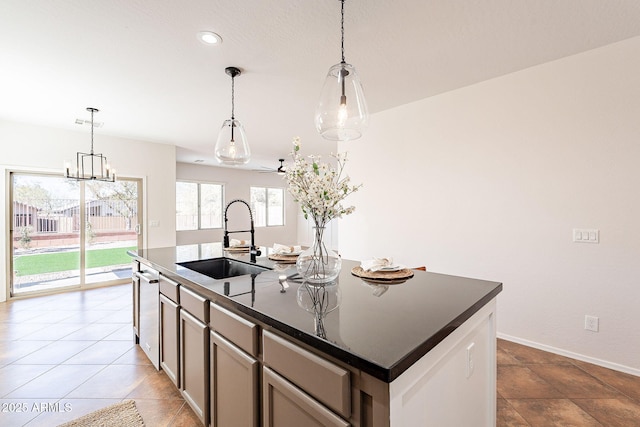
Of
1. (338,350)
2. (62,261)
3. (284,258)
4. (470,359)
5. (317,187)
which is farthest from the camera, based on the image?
(62,261)

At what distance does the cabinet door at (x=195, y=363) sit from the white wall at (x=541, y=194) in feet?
8.94

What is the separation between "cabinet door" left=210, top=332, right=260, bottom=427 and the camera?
1188 millimetres

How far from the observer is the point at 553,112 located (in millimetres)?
2627

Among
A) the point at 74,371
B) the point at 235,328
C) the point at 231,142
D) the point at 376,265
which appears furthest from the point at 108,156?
the point at 376,265

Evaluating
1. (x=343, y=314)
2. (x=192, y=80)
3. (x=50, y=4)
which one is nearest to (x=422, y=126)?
A: (x=192, y=80)

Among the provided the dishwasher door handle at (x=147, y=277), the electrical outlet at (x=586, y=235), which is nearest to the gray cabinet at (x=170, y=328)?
the dishwasher door handle at (x=147, y=277)

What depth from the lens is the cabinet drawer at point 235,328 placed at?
3.85ft

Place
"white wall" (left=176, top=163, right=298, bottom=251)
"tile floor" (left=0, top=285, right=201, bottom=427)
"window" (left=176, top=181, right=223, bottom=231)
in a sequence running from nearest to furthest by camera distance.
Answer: "tile floor" (left=0, top=285, right=201, bottom=427) → "window" (left=176, top=181, right=223, bottom=231) → "white wall" (left=176, top=163, right=298, bottom=251)

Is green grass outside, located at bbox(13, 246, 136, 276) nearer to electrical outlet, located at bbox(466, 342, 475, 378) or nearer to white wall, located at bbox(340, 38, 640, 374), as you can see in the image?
white wall, located at bbox(340, 38, 640, 374)

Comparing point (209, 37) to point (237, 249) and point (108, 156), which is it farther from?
point (108, 156)

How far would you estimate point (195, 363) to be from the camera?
1.65 meters

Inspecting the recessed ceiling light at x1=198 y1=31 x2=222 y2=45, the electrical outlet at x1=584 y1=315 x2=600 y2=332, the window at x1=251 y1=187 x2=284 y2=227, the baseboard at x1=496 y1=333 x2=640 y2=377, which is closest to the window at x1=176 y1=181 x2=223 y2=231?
the window at x1=251 y1=187 x2=284 y2=227

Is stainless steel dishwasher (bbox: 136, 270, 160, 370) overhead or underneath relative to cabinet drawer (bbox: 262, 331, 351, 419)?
underneath

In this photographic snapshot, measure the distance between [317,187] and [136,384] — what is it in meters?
2.24
